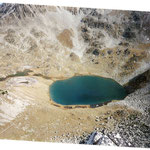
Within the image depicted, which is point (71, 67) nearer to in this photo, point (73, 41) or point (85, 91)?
point (73, 41)

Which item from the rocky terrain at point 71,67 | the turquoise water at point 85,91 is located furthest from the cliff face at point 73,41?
the turquoise water at point 85,91

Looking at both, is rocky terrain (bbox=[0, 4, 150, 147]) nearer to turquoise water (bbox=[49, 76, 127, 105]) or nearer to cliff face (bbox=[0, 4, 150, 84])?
cliff face (bbox=[0, 4, 150, 84])

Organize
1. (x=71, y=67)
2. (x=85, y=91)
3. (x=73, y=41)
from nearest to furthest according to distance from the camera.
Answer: (x=85, y=91) → (x=71, y=67) → (x=73, y=41)

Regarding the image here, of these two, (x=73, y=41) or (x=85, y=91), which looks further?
(x=73, y=41)

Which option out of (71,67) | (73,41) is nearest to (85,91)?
(71,67)

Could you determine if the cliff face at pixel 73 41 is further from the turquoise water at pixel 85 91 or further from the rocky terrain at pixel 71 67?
the turquoise water at pixel 85 91

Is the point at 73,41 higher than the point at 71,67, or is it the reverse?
the point at 73,41

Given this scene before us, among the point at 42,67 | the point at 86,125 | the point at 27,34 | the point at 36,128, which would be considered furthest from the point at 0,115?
the point at 27,34

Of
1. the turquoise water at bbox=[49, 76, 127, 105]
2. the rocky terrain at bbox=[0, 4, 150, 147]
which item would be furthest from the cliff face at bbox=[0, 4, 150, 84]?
the turquoise water at bbox=[49, 76, 127, 105]
